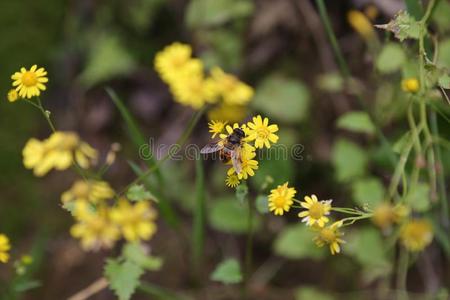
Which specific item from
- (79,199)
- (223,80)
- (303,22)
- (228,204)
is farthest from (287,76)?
(79,199)

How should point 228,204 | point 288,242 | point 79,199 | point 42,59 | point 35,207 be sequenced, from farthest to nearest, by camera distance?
point 42,59 < point 35,207 < point 228,204 < point 288,242 < point 79,199

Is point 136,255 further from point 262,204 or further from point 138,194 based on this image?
point 262,204

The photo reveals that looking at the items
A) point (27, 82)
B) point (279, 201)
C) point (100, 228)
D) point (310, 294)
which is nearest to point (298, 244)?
point (310, 294)

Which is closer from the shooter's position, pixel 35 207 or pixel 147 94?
pixel 35 207

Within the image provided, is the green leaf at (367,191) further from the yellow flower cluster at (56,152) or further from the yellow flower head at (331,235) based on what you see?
the yellow flower cluster at (56,152)

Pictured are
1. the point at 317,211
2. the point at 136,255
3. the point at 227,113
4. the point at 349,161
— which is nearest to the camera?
the point at 317,211

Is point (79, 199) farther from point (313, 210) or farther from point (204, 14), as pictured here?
point (204, 14)

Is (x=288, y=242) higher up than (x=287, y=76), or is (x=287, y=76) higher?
(x=287, y=76)
